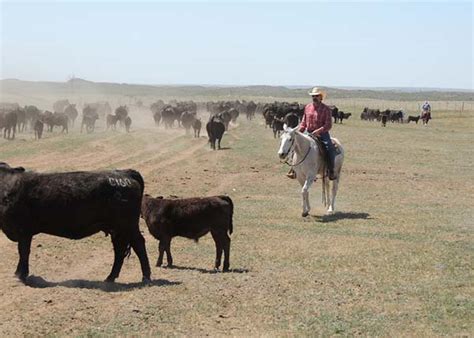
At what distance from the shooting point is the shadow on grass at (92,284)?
1000cm

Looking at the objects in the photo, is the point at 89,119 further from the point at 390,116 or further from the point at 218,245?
the point at 218,245

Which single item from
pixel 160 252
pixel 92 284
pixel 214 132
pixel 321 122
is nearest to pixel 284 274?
pixel 160 252

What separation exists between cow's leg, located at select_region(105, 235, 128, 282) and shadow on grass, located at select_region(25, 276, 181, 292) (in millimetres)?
183

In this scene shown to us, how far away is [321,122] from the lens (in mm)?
17359

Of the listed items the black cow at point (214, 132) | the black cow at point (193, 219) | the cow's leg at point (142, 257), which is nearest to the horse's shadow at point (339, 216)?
the black cow at point (193, 219)

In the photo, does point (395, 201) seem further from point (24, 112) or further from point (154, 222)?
point (24, 112)

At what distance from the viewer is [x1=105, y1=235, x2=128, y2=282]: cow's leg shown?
1046 centimetres

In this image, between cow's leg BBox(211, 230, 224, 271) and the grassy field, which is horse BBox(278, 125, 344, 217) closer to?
the grassy field

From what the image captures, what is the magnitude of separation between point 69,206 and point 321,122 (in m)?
8.54

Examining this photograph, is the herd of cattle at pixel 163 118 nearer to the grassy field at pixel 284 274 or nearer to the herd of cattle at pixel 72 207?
the grassy field at pixel 284 274

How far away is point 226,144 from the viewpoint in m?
38.3

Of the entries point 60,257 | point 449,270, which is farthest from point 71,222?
point 449,270

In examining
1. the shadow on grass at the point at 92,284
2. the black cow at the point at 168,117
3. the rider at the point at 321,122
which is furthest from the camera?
the black cow at the point at 168,117

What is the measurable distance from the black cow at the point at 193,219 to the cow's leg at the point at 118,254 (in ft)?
2.98
